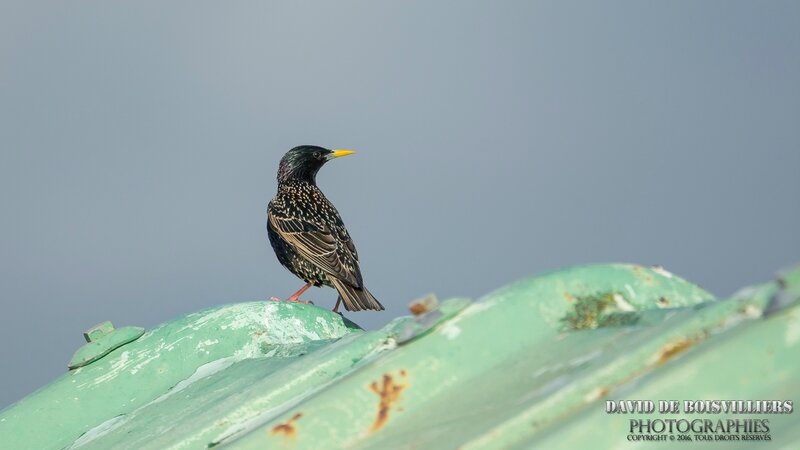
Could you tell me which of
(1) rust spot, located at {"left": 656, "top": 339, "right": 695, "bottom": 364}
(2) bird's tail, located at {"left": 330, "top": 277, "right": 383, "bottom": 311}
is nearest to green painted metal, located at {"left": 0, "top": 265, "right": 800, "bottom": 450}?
(1) rust spot, located at {"left": 656, "top": 339, "right": 695, "bottom": 364}

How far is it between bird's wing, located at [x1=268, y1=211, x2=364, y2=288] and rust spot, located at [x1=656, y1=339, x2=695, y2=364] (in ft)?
22.0

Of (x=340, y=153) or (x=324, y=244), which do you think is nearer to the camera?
(x=324, y=244)

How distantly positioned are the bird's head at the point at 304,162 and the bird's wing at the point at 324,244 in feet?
2.86

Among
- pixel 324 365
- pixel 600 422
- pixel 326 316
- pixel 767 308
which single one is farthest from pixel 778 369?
pixel 326 316

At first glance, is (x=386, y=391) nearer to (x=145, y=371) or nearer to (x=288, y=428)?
(x=288, y=428)

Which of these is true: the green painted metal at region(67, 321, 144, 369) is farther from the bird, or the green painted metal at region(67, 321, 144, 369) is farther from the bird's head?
the bird's head

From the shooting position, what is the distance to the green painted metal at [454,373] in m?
1.88

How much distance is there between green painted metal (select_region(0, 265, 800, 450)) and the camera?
1.88 m

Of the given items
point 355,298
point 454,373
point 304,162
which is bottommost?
point 454,373

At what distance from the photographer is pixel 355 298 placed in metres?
8.65

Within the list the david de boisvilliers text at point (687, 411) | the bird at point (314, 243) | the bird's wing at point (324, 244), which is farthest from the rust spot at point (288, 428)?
the bird's wing at point (324, 244)

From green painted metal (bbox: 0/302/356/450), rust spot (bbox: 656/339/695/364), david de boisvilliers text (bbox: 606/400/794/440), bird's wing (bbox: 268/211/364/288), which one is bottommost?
david de boisvilliers text (bbox: 606/400/794/440)

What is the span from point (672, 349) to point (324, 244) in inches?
276

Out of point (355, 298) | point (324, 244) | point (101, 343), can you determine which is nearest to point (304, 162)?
point (324, 244)
